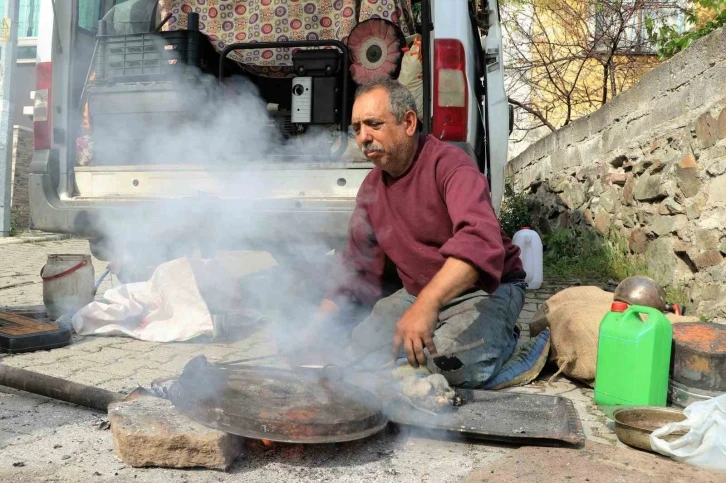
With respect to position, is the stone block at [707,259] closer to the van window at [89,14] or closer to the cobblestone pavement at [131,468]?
the cobblestone pavement at [131,468]

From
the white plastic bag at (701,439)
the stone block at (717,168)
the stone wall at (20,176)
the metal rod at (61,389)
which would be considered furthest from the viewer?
the stone wall at (20,176)

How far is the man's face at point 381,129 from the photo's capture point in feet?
8.41

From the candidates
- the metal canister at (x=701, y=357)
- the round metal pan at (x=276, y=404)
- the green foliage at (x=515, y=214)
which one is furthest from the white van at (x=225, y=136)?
the green foliage at (x=515, y=214)

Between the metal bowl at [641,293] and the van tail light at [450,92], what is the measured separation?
1.10 meters

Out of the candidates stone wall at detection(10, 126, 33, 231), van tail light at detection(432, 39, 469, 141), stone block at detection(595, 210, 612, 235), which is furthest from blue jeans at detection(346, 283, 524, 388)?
stone wall at detection(10, 126, 33, 231)

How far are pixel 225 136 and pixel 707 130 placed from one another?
2.94 meters

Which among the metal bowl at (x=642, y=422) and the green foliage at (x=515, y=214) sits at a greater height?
the green foliage at (x=515, y=214)

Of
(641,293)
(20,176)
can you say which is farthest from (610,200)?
(20,176)

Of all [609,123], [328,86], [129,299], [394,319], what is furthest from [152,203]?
[609,123]

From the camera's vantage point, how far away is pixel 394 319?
2928 mm

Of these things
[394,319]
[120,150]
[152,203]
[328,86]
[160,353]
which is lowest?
[160,353]

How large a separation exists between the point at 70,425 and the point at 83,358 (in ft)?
3.06

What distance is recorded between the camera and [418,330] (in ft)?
6.84

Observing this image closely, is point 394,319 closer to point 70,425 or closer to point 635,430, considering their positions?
point 635,430
